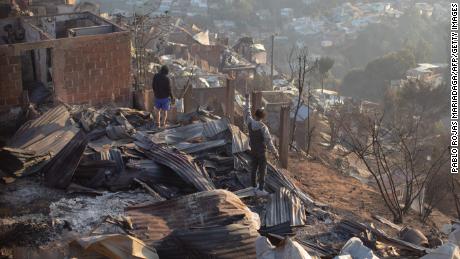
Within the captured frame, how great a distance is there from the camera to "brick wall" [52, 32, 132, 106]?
984 centimetres

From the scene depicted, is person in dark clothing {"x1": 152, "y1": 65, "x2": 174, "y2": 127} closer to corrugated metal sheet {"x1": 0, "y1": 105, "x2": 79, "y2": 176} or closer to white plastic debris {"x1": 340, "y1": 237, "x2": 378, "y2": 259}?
corrugated metal sheet {"x1": 0, "y1": 105, "x2": 79, "y2": 176}

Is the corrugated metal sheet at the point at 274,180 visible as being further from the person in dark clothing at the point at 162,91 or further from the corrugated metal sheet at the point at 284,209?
the person in dark clothing at the point at 162,91

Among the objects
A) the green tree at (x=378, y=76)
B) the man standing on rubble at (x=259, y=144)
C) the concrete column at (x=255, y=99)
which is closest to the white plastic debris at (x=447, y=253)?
the man standing on rubble at (x=259, y=144)

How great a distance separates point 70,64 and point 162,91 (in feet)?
7.60

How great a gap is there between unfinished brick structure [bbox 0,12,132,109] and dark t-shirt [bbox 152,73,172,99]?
212 centimetres

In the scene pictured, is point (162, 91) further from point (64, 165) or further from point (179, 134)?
point (64, 165)

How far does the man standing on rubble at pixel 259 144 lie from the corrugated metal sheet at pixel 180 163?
2.08 ft

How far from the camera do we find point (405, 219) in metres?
9.69

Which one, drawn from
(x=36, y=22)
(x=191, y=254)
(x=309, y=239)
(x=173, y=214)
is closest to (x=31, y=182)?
(x=173, y=214)

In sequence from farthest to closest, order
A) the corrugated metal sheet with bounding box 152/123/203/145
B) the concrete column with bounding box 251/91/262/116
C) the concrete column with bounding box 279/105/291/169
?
the concrete column with bounding box 251/91/262/116 < the concrete column with bounding box 279/105/291/169 < the corrugated metal sheet with bounding box 152/123/203/145

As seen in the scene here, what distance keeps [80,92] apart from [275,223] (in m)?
5.66

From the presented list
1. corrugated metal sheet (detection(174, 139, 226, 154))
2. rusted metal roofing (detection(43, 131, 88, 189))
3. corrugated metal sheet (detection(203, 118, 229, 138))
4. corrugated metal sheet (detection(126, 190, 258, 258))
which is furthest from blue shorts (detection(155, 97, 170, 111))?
corrugated metal sheet (detection(126, 190, 258, 258))

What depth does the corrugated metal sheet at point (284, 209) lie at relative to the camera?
6.18 meters

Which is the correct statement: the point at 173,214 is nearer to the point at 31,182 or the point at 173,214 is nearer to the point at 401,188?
the point at 31,182
